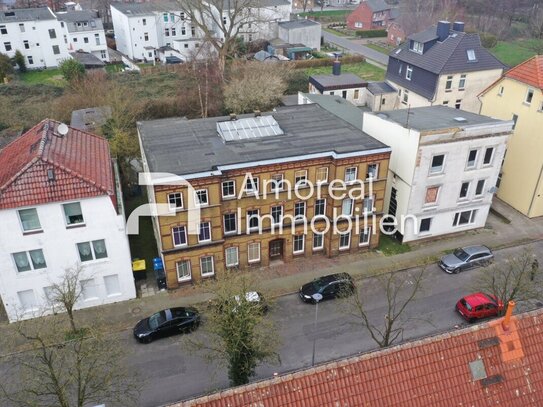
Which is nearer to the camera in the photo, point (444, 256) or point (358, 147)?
point (358, 147)

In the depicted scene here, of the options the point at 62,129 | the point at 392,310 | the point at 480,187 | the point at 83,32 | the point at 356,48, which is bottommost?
the point at 392,310

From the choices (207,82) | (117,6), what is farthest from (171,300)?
(117,6)

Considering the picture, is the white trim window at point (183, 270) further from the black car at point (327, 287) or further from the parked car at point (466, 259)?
the parked car at point (466, 259)

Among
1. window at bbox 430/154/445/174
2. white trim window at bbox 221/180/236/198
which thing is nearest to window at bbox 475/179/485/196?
window at bbox 430/154/445/174

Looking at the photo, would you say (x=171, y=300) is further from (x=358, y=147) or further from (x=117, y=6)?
(x=117, y=6)

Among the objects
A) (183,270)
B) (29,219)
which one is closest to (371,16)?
(183,270)

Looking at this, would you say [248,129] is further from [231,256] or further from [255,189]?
[231,256]
